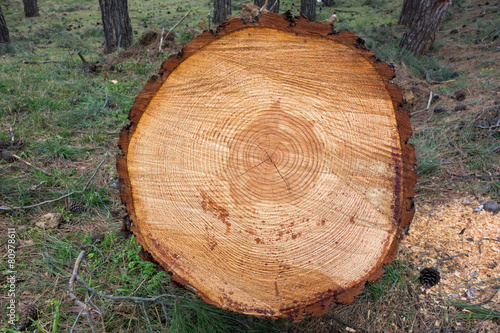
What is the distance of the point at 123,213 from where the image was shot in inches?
85.1

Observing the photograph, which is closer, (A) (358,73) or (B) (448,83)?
(A) (358,73)

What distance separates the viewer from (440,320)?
156cm

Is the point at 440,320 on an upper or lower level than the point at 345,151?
lower

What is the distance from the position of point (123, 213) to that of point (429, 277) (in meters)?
1.99

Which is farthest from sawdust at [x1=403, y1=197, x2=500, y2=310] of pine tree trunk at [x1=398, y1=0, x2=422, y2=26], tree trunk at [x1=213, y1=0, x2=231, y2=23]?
pine tree trunk at [x1=398, y1=0, x2=422, y2=26]

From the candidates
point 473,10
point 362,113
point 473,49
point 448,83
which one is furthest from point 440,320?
point 473,10

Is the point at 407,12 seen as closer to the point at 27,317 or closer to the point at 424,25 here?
the point at 424,25

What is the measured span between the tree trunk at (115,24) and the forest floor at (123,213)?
1167 millimetres

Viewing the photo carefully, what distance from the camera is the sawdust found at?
1.69 m

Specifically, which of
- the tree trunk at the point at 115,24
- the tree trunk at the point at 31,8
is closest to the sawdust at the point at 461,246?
the tree trunk at the point at 115,24

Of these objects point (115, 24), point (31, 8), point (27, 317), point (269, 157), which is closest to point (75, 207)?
point (27, 317)

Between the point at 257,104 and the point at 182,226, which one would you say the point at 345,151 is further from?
the point at 182,226

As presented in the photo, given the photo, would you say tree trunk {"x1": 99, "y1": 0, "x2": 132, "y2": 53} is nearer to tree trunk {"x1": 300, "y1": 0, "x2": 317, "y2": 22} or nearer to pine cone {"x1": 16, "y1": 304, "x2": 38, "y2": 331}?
tree trunk {"x1": 300, "y1": 0, "x2": 317, "y2": 22}

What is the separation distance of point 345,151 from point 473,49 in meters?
5.66
